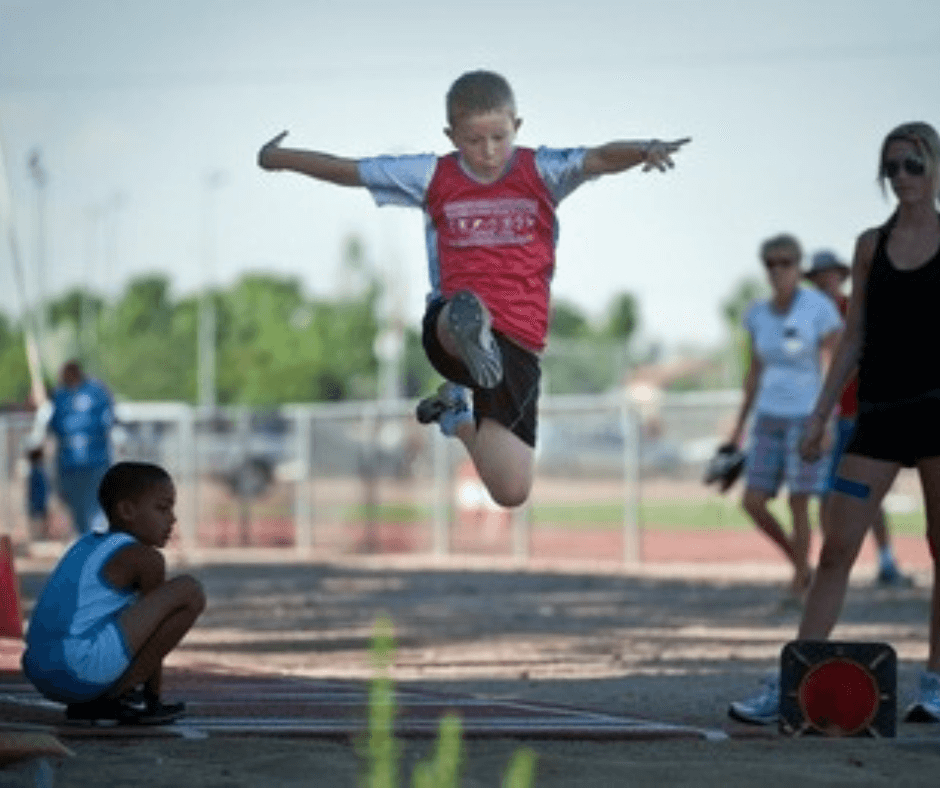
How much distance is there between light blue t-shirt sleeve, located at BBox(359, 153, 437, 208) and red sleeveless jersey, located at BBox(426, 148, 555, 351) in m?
0.05

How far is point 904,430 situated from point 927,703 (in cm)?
105

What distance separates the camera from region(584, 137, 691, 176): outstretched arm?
404 inches

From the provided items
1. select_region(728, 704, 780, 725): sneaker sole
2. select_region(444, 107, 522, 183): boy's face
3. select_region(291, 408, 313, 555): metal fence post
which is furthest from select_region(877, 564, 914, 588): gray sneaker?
select_region(291, 408, 313, 555): metal fence post

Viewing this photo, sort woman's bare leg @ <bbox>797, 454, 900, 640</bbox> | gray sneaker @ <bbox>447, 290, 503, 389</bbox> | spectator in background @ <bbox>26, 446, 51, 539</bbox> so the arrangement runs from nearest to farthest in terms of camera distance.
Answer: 1. gray sneaker @ <bbox>447, 290, 503, 389</bbox>
2. woman's bare leg @ <bbox>797, 454, 900, 640</bbox>
3. spectator in background @ <bbox>26, 446, 51, 539</bbox>

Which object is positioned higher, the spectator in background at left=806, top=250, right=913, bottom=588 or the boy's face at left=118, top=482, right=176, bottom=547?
the spectator in background at left=806, top=250, right=913, bottom=588

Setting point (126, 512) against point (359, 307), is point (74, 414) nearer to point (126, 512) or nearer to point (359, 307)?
point (126, 512)

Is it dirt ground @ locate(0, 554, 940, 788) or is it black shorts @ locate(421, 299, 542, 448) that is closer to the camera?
dirt ground @ locate(0, 554, 940, 788)

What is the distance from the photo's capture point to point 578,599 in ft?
73.1

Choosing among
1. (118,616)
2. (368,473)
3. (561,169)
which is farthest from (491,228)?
(368,473)

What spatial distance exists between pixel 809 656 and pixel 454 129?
2.28 meters

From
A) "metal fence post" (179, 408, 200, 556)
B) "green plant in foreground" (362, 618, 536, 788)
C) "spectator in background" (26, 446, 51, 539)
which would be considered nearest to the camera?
"green plant in foreground" (362, 618, 536, 788)

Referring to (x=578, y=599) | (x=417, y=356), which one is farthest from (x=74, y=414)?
(x=417, y=356)

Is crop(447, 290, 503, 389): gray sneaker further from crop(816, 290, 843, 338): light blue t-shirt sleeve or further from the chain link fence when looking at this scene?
the chain link fence

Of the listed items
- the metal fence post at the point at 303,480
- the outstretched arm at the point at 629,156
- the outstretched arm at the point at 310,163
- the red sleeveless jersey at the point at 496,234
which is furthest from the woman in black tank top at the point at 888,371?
the metal fence post at the point at 303,480
